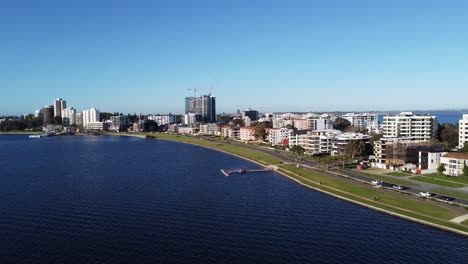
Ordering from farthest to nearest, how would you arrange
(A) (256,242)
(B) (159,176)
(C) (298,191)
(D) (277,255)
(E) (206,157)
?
(E) (206,157) < (B) (159,176) < (C) (298,191) < (A) (256,242) < (D) (277,255)

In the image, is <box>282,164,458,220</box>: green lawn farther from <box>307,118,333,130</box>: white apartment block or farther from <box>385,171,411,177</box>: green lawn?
<box>307,118,333,130</box>: white apartment block

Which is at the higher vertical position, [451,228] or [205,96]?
[205,96]

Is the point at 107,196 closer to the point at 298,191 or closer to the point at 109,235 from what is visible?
the point at 109,235

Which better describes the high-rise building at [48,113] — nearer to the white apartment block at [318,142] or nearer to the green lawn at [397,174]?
the white apartment block at [318,142]

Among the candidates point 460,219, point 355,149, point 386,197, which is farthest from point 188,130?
point 460,219

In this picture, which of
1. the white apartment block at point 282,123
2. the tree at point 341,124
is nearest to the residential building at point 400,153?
the tree at point 341,124

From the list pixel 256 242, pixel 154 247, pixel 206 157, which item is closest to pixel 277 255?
pixel 256 242

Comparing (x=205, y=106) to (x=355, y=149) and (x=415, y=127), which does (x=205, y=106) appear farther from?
(x=355, y=149)
